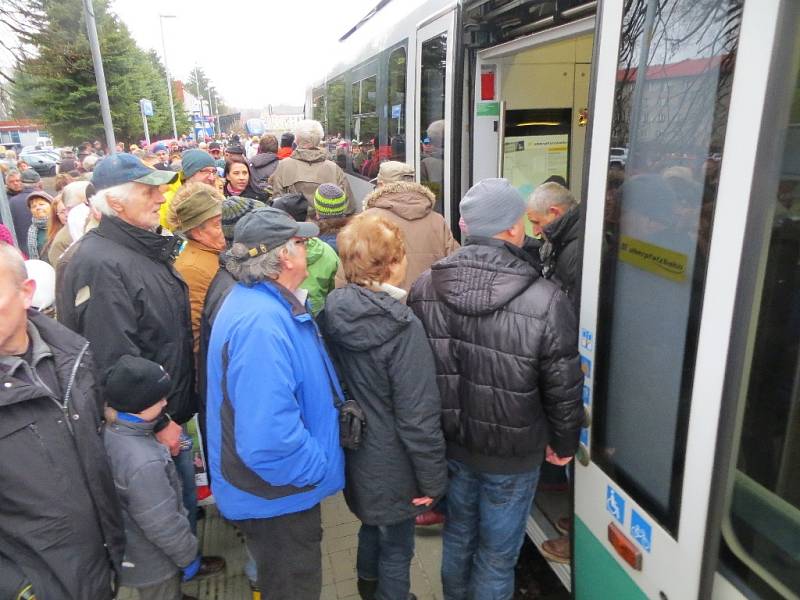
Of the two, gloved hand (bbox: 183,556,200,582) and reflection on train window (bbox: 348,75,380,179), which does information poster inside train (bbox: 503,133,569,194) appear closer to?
reflection on train window (bbox: 348,75,380,179)

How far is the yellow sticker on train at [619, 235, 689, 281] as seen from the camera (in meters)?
1.63

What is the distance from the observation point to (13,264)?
5.64 ft

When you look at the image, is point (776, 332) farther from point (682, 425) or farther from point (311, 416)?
point (311, 416)

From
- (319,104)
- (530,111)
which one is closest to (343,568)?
(530,111)

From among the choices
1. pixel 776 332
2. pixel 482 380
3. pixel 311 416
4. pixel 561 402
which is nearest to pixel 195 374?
pixel 311 416

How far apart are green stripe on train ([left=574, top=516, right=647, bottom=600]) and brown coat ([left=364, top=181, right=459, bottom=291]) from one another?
1.73 meters

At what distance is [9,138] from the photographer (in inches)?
2357

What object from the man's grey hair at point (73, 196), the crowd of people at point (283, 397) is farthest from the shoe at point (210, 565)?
the man's grey hair at point (73, 196)

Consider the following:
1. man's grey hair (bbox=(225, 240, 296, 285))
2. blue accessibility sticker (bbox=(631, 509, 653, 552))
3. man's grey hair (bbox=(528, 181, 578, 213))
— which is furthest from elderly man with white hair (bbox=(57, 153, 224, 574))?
man's grey hair (bbox=(528, 181, 578, 213))

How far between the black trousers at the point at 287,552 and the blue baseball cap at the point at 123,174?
1532 millimetres

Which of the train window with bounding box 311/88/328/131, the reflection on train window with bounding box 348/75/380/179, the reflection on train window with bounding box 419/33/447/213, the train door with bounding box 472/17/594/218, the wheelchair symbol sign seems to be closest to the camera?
the wheelchair symbol sign

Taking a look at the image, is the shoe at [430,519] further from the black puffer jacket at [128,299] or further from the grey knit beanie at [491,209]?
the grey knit beanie at [491,209]

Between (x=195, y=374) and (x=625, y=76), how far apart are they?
7.52 feet

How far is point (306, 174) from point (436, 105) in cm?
199
